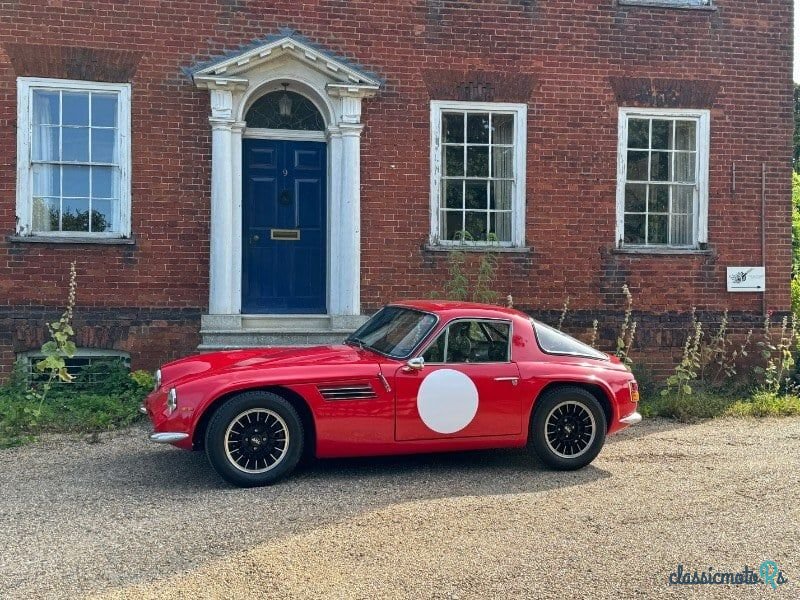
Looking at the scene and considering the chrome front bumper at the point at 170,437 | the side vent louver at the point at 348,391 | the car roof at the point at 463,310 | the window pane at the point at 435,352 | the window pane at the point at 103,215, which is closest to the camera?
the chrome front bumper at the point at 170,437

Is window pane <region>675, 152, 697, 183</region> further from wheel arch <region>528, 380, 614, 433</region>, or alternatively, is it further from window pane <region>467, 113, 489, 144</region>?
wheel arch <region>528, 380, 614, 433</region>

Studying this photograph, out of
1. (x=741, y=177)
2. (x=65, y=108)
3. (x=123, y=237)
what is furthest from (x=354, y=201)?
(x=741, y=177)

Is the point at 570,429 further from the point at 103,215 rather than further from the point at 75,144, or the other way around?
the point at 75,144

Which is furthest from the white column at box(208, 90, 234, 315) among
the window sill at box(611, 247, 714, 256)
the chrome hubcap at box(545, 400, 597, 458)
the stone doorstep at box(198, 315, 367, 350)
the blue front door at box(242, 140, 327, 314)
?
the window sill at box(611, 247, 714, 256)

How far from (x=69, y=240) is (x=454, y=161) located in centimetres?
463

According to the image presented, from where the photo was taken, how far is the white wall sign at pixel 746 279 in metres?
10.7

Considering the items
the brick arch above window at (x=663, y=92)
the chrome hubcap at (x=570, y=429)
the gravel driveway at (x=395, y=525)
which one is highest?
the brick arch above window at (x=663, y=92)

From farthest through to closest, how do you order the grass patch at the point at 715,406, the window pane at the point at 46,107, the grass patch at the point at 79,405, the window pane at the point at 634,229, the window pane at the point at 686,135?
the window pane at the point at 686,135 < the window pane at the point at 634,229 < the window pane at the point at 46,107 < the grass patch at the point at 715,406 < the grass patch at the point at 79,405

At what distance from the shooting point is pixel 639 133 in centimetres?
1072

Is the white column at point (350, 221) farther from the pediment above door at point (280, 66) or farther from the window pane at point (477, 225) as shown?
the window pane at point (477, 225)

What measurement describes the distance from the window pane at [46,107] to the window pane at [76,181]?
570 millimetres

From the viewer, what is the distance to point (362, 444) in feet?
20.2

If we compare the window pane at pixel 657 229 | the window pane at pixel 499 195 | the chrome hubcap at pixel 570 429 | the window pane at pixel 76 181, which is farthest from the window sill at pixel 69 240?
the window pane at pixel 657 229

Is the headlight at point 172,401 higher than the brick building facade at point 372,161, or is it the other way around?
the brick building facade at point 372,161
